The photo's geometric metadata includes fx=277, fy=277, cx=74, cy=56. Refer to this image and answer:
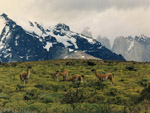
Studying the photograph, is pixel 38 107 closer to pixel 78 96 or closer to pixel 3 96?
pixel 78 96

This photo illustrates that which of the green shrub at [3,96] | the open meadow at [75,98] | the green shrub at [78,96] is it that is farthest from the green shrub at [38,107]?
the green shrub at [3,96]

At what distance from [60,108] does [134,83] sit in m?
14.8

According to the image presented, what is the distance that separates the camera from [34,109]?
77.0ft

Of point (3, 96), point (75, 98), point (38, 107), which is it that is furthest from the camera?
point (3, 96)

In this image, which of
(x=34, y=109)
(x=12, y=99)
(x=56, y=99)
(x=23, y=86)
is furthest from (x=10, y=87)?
(x=34, y=109)

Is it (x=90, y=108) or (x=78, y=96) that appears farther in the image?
(x=78, y=96)

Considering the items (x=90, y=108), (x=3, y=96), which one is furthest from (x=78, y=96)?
(x=3, y=96)

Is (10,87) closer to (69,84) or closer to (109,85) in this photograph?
(69,84)

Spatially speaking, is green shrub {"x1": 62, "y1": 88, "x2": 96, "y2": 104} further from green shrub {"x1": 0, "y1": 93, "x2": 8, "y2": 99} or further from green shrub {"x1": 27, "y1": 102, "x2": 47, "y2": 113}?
green shrub {"x1": 0, "y1": 93, "x2": 8, "y2": 99}

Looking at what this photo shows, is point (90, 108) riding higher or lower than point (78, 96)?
lower

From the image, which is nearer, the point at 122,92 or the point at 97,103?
the point at 97,103

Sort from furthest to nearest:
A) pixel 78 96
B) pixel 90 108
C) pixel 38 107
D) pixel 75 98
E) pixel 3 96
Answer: pixel 3 96
pixel 78 96
pixel 75 98
pixel 38 107
pixel 90 108

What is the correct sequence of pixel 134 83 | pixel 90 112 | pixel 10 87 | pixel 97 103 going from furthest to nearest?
pixel 134 83 → pixel 10 87 → pixel 97 103 → pixel 90 112

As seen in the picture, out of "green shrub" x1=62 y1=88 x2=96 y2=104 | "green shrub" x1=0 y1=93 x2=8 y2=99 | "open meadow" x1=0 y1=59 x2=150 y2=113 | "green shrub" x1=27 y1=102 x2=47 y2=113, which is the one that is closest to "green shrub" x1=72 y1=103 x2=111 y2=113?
"open meadow" x1=0 y1=59 x2=150 y2=113
